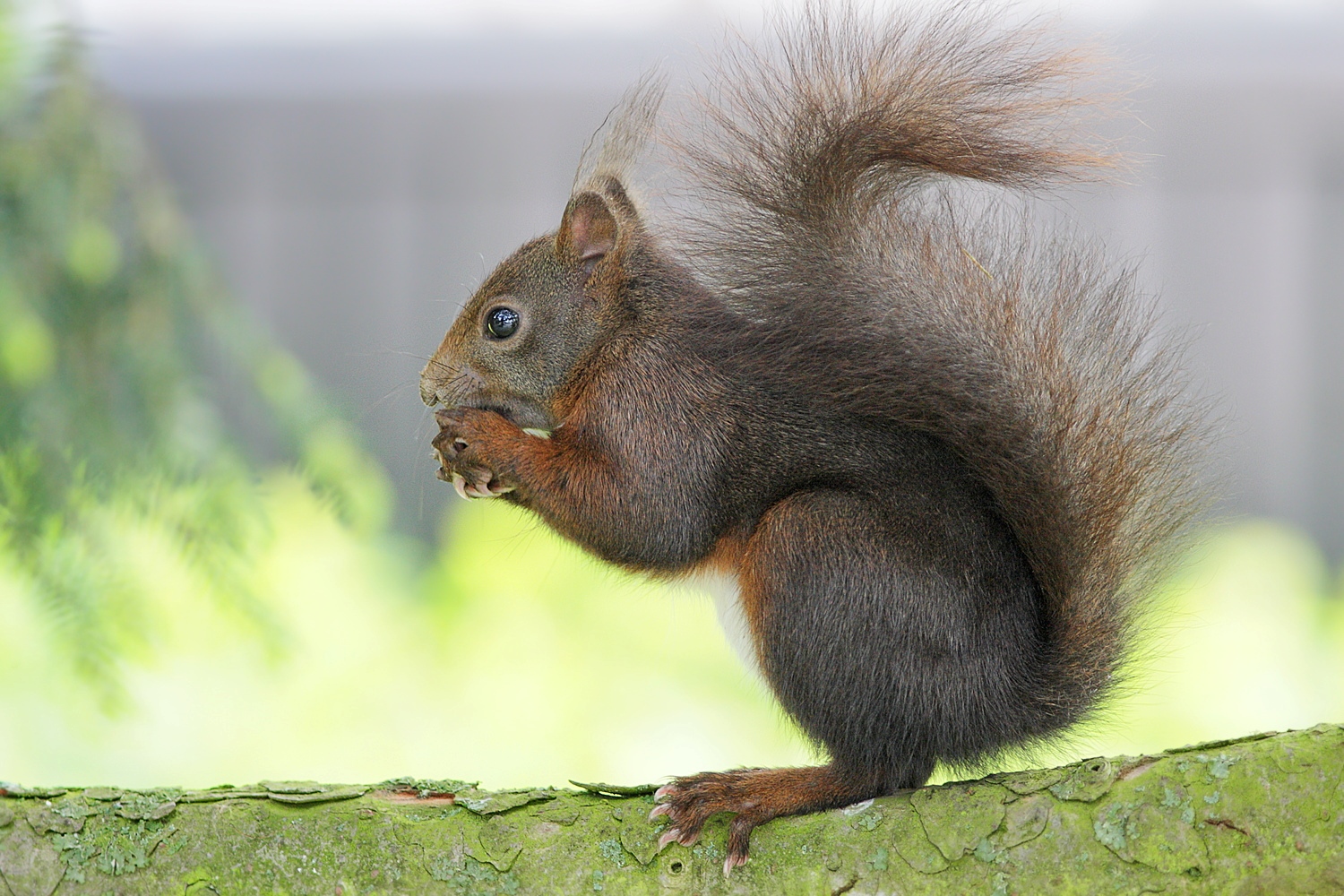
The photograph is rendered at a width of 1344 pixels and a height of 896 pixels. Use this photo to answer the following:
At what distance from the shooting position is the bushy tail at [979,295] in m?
1.37

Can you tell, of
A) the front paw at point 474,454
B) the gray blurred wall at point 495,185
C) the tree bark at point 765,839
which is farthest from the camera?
the gray blurred wall at point 495,185

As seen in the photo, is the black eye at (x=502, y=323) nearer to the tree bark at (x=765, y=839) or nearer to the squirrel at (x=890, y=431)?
the squirrel at (x=890, y=431)

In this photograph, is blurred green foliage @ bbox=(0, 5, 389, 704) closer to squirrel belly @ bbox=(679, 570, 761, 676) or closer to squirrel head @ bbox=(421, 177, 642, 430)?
squirrel head @ bbox=(421, 177, 642, 430)

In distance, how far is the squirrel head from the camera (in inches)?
66.7

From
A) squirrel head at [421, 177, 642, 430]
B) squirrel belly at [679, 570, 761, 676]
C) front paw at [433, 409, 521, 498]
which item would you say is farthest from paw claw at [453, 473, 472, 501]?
squirrel belly at [679, 570, 761, 676]

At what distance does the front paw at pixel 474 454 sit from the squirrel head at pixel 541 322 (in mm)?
116

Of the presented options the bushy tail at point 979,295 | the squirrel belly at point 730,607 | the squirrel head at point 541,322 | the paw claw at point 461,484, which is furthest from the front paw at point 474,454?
the bushy tail at point 979,295

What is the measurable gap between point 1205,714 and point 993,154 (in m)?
1.81

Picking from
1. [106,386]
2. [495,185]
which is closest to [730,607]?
[106,386]

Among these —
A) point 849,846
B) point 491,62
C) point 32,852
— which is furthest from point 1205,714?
point 491,62

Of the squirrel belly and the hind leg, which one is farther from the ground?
the squirrel belly

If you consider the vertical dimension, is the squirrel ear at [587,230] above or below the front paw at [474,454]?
above

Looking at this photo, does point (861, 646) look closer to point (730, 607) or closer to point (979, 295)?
point (730, 607)

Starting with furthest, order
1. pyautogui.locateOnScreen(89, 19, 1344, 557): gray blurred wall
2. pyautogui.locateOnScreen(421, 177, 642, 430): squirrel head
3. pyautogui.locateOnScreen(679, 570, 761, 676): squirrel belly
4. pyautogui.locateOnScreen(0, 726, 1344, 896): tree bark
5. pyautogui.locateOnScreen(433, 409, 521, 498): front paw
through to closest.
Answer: pyautogui.locateOnScreen(89, 19, 1344, 557): gray blurred wall < pyautogui.locateOnScreen(421, 177, 642, 430): squirrel head < pyautogui.locateOnScreen(433, 409, 521, 498): front paw < pyautogui.locateOnScreen(679, 570, 761, 676): squirrel belly < pyautogui.locateOnScreen(0, 726, 1344, 896): tree bark
